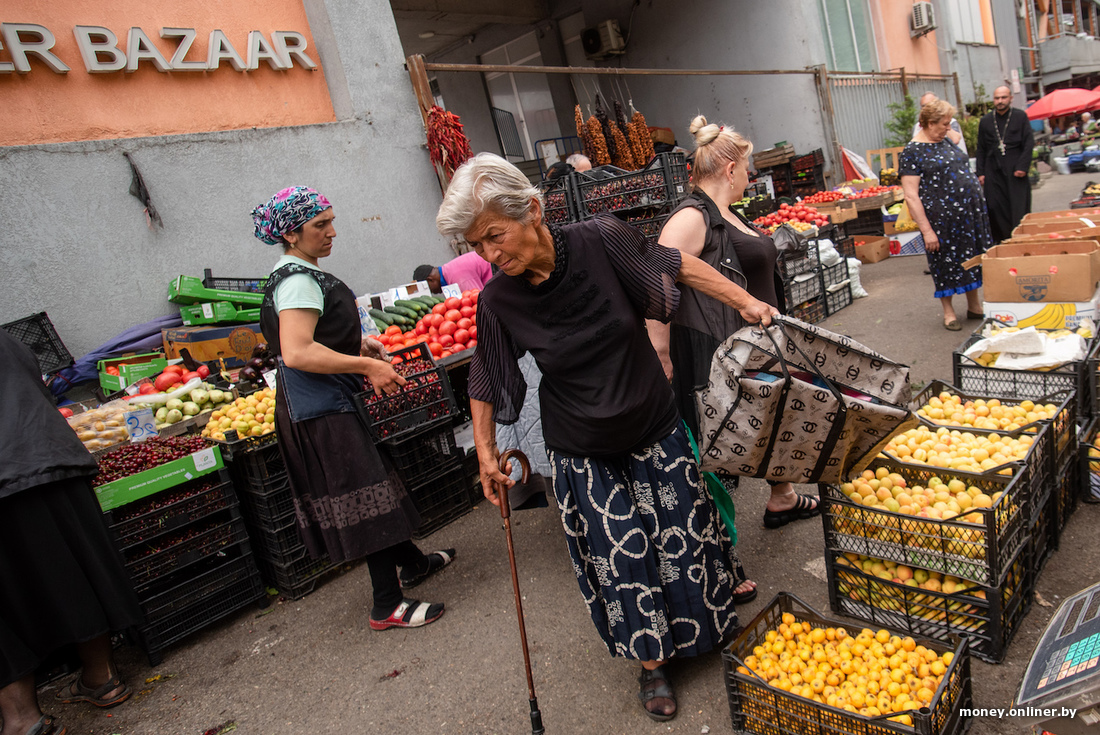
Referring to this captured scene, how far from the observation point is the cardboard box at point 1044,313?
4.22 meters

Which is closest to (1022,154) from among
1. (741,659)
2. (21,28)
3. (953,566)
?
(953,566)

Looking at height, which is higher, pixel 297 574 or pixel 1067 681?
pixel 1067 681

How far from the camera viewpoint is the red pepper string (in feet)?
24.4

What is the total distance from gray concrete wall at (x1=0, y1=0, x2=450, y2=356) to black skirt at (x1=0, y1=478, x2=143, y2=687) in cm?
300

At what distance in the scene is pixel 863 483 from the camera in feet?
8.96

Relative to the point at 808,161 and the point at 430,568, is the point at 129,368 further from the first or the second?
the point at 808,161

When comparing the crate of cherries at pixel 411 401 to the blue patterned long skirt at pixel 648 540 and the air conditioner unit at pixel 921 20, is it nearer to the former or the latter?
the blue patterned long skirt at pixel 648 540

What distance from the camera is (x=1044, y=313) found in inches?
173

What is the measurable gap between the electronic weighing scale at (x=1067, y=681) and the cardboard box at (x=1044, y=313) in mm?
3255

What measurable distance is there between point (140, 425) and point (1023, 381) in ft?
→ 16.6

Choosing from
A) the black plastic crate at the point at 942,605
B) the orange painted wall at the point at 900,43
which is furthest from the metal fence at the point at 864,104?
the black plastic crate at the point at 942,605

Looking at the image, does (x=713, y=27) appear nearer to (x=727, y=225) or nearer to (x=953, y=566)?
(x=727, y=225)

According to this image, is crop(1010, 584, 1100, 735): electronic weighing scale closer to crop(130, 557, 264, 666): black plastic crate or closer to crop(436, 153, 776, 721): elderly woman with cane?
crop(436, 153, 776, 721): elderly woman with cane

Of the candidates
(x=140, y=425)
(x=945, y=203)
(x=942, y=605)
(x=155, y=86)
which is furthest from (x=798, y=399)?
(x=155, y=86)
